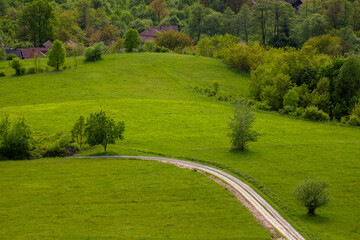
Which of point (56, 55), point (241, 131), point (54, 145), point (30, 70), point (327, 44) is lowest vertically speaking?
point (54, 145)

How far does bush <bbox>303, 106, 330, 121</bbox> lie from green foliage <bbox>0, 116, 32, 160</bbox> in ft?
172

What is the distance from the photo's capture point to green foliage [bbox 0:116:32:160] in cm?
5338

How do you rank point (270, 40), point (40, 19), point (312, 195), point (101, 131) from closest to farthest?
point (312, 195), point (101, 131), point (270, 40), point (40, 19)

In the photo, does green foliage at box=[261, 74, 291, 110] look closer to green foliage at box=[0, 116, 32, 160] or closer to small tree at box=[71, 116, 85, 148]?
small tree at box=[71, 116, 85, 148]

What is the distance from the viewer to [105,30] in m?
170

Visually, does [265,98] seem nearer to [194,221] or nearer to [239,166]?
[239,166]

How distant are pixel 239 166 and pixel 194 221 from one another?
16.4m

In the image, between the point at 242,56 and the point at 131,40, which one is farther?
the point at 131,40

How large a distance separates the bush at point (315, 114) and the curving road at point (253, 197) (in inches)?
Answer: 1439

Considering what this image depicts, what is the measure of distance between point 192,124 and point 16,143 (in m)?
29.9

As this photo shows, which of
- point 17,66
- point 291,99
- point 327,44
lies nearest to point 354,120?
point 291,99

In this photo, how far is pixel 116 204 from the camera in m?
38.7

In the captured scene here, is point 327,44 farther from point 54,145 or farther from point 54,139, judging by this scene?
point 54,145

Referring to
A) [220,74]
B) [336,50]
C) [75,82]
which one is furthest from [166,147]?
[336,50]
